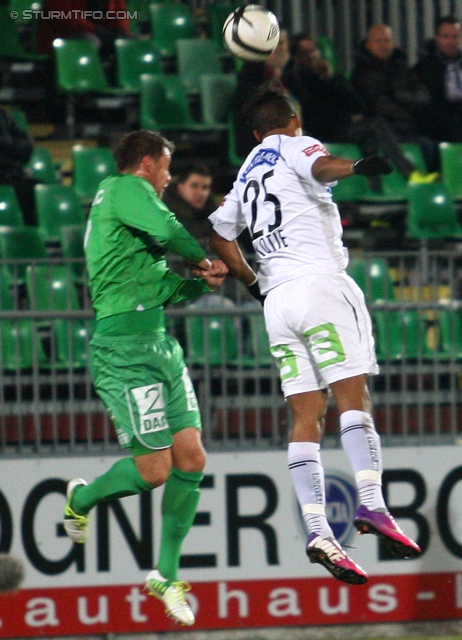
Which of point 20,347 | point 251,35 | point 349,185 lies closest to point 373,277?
point 251,35

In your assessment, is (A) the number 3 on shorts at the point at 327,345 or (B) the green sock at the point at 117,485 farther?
(B) the green sock at the point at 117,485

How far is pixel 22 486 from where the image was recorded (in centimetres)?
752

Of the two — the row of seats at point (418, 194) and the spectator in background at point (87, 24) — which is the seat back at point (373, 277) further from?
the spectator in background at point (87, 24)

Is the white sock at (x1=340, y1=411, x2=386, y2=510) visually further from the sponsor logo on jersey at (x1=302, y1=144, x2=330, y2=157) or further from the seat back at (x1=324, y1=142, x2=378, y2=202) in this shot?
the seat back at (x1=324, y1=142, x2=378, y2=202)

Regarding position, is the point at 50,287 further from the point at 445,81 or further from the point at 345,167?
the point at 445,81

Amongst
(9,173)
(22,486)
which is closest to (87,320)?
(22,486)

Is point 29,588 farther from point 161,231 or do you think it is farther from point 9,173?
point 9,173

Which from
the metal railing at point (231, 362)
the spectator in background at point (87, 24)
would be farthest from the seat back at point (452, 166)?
the metal railing at point (231, 362)

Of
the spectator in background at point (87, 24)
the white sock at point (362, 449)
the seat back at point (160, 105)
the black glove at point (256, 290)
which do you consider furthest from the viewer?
the spectator in background at point (87, 24)

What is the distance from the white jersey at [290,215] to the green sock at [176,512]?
1128 mm

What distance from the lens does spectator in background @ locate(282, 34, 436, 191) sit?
1065 centimetres

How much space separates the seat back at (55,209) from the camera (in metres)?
9.73

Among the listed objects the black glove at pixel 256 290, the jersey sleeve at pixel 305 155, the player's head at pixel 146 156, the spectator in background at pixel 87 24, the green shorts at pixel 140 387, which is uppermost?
the spectator in background at pixel 87 24

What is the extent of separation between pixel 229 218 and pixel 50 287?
1.71 meters
